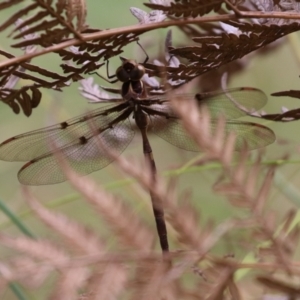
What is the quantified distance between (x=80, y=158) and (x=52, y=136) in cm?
4

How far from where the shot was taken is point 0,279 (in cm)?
20


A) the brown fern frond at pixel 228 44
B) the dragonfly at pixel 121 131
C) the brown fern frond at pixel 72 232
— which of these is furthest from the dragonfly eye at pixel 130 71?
the brown fern frond at pixel 72 232

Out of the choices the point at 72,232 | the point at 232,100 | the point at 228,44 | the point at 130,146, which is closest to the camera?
the point at 72,232

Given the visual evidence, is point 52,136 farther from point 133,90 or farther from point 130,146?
point 130,146

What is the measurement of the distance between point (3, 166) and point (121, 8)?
2.32 feet

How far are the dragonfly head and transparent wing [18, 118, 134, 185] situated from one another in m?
0.07

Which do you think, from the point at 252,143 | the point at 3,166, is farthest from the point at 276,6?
the point at 3,166

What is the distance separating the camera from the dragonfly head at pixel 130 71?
0.51 m

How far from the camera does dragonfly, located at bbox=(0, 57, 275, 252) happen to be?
1.69ft

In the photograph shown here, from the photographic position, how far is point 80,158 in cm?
57

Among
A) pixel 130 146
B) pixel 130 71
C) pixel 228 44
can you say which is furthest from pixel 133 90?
pixel 130 146

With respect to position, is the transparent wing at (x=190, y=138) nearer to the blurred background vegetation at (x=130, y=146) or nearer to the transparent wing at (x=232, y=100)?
the transparent wing at (x=232, y=100)

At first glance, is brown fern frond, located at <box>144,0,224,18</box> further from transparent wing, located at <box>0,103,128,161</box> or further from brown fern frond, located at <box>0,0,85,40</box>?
transparent wing, located at <box>0,103,128,161</box>

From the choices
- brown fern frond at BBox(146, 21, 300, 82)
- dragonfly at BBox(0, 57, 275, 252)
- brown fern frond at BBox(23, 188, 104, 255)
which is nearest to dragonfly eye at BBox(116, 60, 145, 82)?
dragonfly at BBox(0, 57, 275, 252)
